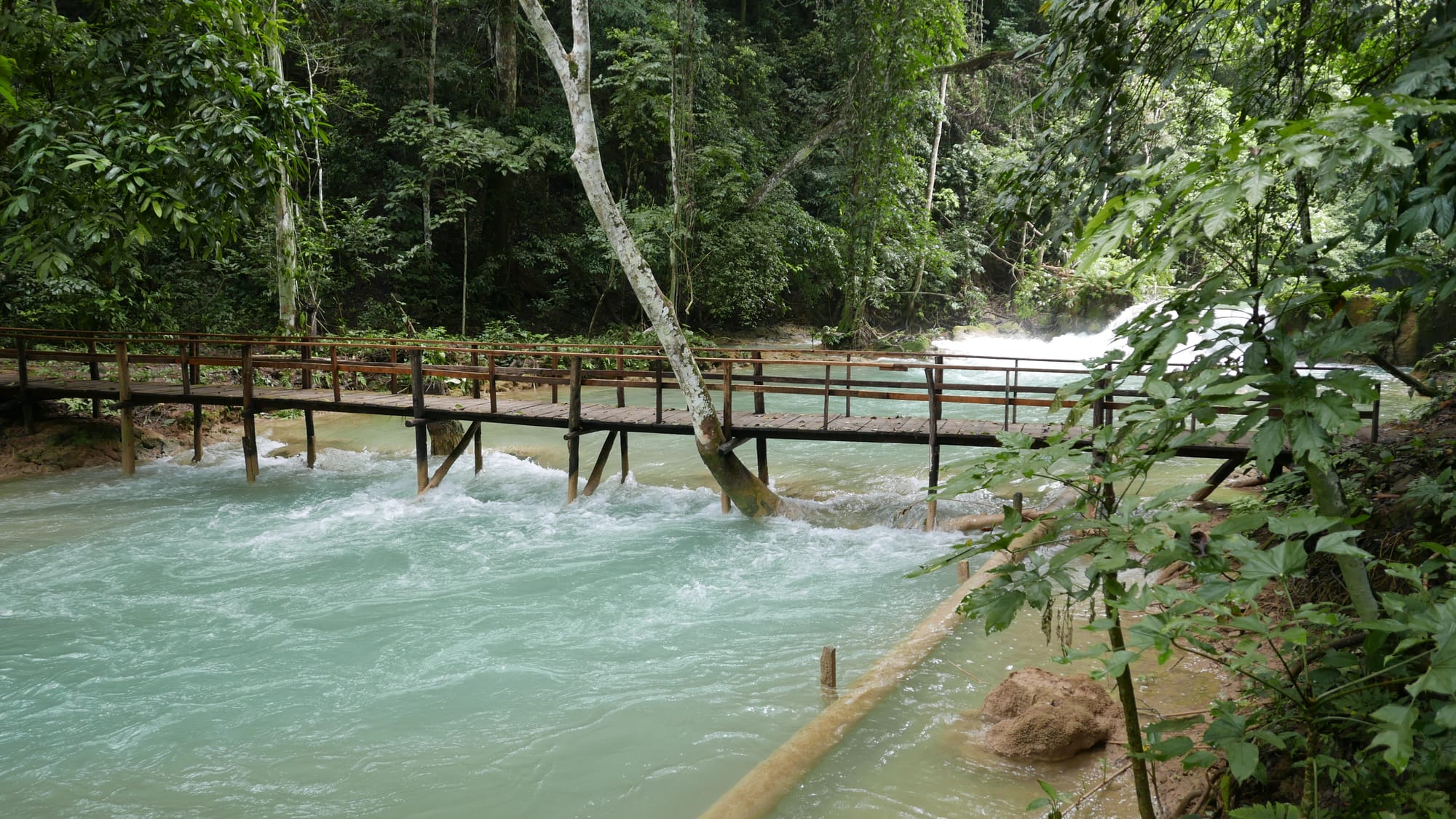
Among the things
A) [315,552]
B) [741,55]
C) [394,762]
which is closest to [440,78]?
[741,55]

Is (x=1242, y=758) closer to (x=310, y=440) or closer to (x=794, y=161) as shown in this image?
(x=310, y=440)

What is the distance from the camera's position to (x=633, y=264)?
939cm

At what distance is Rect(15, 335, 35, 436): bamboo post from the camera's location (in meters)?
12.1

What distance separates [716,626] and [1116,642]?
4.56m

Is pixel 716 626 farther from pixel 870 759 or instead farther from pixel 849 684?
pixel 870 759

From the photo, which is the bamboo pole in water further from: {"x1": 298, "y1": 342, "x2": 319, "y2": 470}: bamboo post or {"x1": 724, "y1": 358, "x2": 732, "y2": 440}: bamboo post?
{"x1": 298, "y1": 342, "x2": 319, "y2": 470}: bamboo post

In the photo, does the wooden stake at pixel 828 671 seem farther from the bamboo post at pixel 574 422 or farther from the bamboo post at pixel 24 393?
the bamboo post at pixel 24 393

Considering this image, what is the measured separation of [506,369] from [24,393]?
6755 mm

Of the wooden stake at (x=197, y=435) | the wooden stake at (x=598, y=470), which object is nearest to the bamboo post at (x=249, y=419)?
the wooden stake at (x=197, y=435)

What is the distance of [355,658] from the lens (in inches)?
254

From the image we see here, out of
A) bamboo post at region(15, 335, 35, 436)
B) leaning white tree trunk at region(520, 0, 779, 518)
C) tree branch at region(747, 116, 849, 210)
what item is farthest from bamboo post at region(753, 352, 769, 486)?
tree branch at region(747, 116, 849, 210)

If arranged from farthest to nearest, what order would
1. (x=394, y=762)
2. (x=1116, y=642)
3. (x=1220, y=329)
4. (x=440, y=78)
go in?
1. (x=440, y=78)
2. (x=394, y=762)
3. (x=1116, y=642)
4. (x=1220, y=329)

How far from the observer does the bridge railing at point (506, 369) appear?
977 centimetres

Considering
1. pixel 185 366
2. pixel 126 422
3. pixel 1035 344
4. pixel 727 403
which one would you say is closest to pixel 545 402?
pixel 727 403
